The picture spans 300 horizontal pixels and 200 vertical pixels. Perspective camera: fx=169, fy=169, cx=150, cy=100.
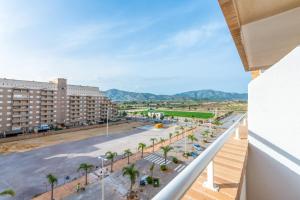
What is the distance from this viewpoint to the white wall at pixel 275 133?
154 centimetres

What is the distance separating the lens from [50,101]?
25.7 metres

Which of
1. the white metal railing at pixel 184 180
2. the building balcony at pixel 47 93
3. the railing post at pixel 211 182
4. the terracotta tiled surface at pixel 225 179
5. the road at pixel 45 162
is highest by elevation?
the building balcony at pixel 47 93

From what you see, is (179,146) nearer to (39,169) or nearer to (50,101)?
(39,169)

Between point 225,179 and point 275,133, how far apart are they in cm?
98

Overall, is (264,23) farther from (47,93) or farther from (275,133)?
(47,93)

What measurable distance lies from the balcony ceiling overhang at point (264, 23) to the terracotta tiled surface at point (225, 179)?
1305 millimetres

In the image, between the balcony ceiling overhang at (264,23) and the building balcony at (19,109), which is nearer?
the balcony ceiling overhang at (264,23)

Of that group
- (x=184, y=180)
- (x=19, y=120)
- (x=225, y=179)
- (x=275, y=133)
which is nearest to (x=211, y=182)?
(x=225, y=179)

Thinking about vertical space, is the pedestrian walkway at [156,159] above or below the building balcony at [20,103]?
below

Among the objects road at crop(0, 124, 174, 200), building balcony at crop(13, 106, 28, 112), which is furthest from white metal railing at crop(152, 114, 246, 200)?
building balcony at crop(13, 106, 28, 112)

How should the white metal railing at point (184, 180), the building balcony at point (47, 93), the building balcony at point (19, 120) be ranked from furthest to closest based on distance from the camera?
the building balcony at point (47, 93), the building balcony at point (19, 120), the white metal railing at point (184, 180)

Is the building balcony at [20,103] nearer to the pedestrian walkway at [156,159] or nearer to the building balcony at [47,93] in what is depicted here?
the building balcony at [47,93]

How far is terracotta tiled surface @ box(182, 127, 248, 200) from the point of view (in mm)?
917

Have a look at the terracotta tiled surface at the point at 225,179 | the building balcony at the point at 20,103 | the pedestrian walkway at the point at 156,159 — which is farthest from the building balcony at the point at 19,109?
the terracotta tiled surface at the point at 225,179
